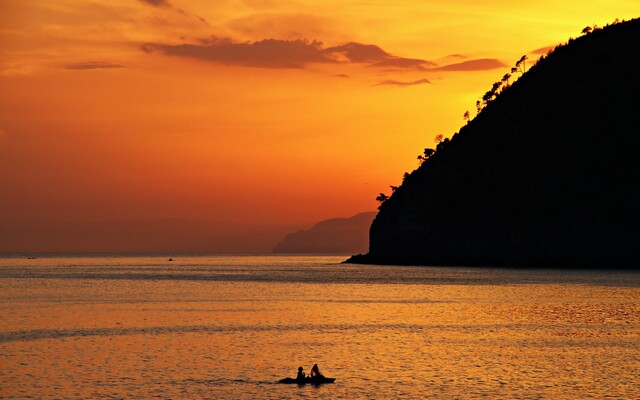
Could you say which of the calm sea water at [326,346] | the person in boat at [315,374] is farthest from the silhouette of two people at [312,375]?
the calm sea water at [326,346]

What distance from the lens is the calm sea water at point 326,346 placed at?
48.9 meters

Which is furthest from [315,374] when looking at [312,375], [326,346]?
[326,346]

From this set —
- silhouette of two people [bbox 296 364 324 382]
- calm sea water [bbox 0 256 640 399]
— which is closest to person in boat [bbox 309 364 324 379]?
silhouette of two people [bbox 296 364 324 382]

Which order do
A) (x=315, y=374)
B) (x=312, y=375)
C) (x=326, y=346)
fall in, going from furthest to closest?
(x=326, y=346) → (x=315, y=374) → (x=312, y=375)

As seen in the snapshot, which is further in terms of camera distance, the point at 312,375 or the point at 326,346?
the point at 326,346

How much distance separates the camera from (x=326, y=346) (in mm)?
66750

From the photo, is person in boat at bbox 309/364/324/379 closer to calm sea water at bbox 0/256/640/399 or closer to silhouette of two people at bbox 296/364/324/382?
silhouette of two people at bbox 296/364/324/382

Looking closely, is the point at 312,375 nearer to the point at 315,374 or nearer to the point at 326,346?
the point at 315,374

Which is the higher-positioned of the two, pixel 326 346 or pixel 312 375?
pixel 312 375

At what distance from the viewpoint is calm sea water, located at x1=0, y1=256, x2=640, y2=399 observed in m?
48.9

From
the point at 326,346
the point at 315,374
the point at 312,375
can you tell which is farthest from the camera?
the point at 326,346

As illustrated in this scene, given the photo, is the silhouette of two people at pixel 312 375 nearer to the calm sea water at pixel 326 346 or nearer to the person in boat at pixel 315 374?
the person in boat at pixel 315 374

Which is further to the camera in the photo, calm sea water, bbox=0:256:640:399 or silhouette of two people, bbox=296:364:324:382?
silhouette of two people, bbox=296:364:324:382

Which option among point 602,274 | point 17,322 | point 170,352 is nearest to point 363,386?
point 170,352
